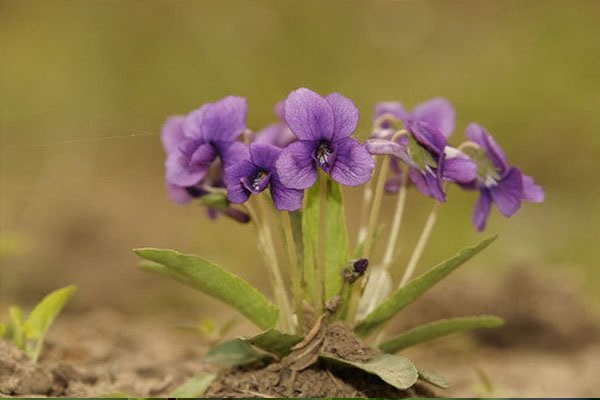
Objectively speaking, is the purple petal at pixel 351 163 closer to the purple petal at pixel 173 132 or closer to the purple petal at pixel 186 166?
the purple petal at pixel 186 166

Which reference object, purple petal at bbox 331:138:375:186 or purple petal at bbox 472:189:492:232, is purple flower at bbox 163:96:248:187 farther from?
purple petal at bbox 472:189:492:232

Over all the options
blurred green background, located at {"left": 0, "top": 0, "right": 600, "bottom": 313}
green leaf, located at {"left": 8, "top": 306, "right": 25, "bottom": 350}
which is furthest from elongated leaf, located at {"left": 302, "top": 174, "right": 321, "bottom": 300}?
blurred green background, located at {"left": 0, "top": 0, "right": 600, "bottom": 313}

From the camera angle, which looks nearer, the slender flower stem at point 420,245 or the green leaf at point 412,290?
the green leaf at point 412,290

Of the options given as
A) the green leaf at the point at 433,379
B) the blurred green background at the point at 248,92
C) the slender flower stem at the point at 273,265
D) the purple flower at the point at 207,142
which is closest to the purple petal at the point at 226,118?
the purple flower at the point at 207,142

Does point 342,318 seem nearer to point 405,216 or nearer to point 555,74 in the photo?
point 405,216

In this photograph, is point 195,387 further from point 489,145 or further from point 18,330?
point 489,145

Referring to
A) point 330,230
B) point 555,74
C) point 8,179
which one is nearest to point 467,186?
point 330,230
